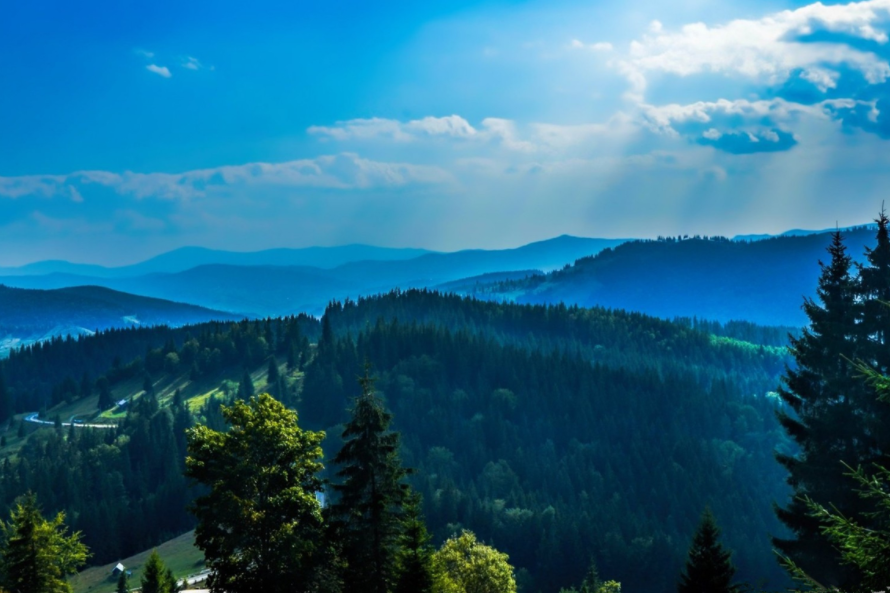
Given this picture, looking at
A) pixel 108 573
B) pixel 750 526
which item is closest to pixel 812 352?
pixel 108 573

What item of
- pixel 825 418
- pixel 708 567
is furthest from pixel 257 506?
pixel 825 418

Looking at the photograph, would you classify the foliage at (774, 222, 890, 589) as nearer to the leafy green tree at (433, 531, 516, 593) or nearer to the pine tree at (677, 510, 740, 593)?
the pine tree at (677, 510, 740, 593)

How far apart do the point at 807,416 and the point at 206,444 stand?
3123 centimetres

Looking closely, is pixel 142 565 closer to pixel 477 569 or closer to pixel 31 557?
pixel 477 569

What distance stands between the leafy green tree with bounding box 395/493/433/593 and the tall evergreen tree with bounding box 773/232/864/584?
17.6 meters

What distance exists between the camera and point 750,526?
191 metres

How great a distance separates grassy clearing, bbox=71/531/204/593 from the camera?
136 meters

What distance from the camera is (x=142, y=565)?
15475 cm

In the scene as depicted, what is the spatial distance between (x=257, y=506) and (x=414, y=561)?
29.0 ft

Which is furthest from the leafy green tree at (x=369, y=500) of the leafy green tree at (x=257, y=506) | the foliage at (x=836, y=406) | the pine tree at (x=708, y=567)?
the foliage at (x=836, y=406)

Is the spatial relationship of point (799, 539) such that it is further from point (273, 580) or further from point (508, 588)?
point (508, 588)

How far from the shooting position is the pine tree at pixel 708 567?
126ft

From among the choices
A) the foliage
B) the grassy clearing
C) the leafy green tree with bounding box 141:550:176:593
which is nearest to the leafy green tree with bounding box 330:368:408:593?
the foliage

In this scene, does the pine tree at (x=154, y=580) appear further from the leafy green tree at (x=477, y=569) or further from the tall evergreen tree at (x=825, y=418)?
the tall evergreen tree at (x=825, y=418)
